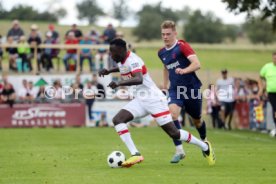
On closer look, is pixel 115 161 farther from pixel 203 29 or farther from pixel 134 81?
pixel 203 29

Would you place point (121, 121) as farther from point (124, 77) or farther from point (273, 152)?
point (273, 152)

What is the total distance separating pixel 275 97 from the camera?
23.7 meters

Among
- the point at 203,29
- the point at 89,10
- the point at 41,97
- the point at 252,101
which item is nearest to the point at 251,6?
the point at 252,101

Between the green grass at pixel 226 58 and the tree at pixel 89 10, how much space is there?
41.2 m

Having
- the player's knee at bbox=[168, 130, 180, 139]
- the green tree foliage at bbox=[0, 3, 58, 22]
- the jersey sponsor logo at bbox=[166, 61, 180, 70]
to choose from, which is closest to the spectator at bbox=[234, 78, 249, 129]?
the jersey sponsor logo at bbox=[166, 61, 180, 70]

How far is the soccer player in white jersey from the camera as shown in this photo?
45.2 ft

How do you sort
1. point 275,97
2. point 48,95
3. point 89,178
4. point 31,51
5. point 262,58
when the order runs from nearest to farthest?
1. point 89,178
2. point 275,97
3. point 48,95
4. point 31,51
5. point 262,58

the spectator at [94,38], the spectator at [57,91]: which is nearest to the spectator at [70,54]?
the spectator at [94,38]

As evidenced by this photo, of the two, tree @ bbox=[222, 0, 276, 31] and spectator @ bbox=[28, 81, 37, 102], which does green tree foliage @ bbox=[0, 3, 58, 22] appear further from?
tree @ bbox=[222, 0, 276, 31]

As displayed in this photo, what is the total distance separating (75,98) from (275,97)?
1102 centimetres

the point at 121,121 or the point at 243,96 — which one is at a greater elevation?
the point at 121,121

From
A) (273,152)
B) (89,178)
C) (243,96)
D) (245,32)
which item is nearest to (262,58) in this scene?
(245,32)

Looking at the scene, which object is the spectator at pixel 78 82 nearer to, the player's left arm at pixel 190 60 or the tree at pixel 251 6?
the tree at pixel 251 6

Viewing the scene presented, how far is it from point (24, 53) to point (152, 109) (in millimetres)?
20262
